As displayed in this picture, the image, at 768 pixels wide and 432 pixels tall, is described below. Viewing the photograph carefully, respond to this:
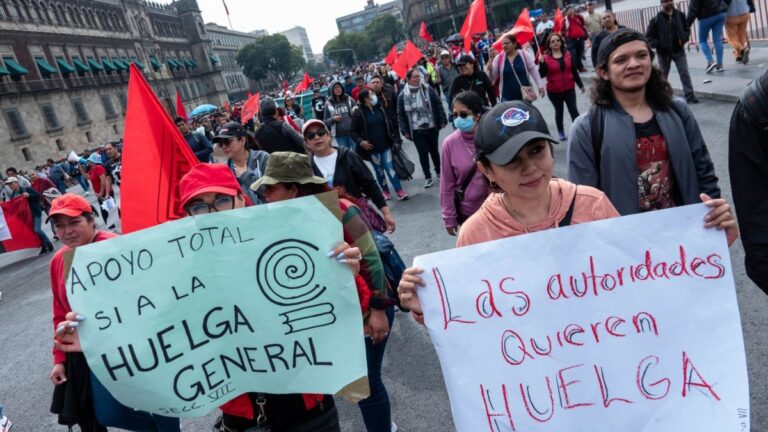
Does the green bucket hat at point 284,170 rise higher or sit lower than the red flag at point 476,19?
lower

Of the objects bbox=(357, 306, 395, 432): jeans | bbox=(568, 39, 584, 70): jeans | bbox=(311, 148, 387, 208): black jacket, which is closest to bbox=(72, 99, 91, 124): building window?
bbox=(568, 39, 584, 70): jeans

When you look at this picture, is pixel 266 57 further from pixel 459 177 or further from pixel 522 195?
pixel 522 195

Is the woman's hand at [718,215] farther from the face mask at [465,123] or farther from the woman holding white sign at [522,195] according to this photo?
the face mask at [465,123]

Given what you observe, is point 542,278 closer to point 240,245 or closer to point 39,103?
point 240,245

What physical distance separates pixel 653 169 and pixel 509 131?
1173 millimetres

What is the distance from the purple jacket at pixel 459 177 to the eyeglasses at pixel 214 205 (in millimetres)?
1596

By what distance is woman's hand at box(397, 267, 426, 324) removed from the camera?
5.26 feet

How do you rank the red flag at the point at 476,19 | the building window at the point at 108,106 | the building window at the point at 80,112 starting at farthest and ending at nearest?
1. the building window at the point at 108,106
2. the building window at the point at 80,112
3. the red flag at the point at 476,19

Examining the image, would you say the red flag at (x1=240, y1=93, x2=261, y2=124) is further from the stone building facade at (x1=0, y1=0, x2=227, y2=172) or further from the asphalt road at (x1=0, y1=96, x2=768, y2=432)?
the stone building facade at (x1=0, y1=0, x2=227, y2=172)

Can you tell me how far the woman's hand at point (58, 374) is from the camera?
2.34 m

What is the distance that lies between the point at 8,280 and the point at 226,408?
Result: 9389 mm

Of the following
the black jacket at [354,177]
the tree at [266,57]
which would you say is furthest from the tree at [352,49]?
the black jacket at [354,177]

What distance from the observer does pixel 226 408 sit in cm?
204

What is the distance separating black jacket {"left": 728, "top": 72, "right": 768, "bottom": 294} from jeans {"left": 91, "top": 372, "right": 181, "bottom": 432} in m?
2.54
